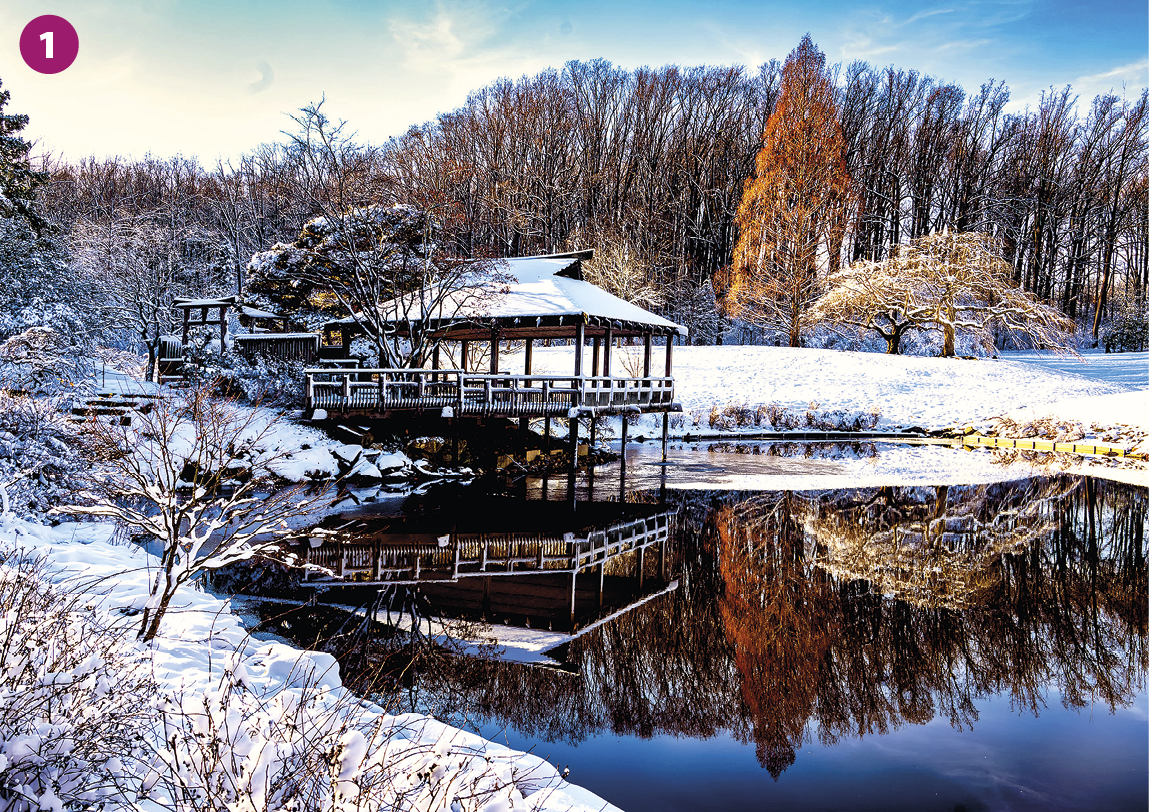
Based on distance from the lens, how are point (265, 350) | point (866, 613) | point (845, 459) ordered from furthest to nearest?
point (845, 459) → point (265, 350) → point (866, 613)

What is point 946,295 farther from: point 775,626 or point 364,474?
point 775,626

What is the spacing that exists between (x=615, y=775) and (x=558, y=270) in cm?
1832

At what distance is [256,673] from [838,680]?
18.7ft

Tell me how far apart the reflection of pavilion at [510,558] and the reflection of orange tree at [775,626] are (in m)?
1.33

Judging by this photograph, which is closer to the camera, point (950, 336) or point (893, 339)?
point (950, 336)

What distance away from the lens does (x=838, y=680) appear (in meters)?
7.21

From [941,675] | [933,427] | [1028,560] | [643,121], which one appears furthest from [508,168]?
[941,675]

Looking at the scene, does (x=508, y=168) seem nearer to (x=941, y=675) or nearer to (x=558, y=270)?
(x=558, y=270)

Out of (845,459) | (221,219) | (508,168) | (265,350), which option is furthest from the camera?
(508,168)

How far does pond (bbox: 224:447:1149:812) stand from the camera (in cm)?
566

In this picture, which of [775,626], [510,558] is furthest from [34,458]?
[775,626]

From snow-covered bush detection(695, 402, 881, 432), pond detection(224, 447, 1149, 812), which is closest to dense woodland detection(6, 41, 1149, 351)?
snow-covered bush detection(695, 402, 881, 432)

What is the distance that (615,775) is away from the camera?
5.75 m

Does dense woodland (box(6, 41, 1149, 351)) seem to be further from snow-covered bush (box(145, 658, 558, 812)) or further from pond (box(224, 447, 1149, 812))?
snow-covered bush (box(145, 658, 558, 812))
